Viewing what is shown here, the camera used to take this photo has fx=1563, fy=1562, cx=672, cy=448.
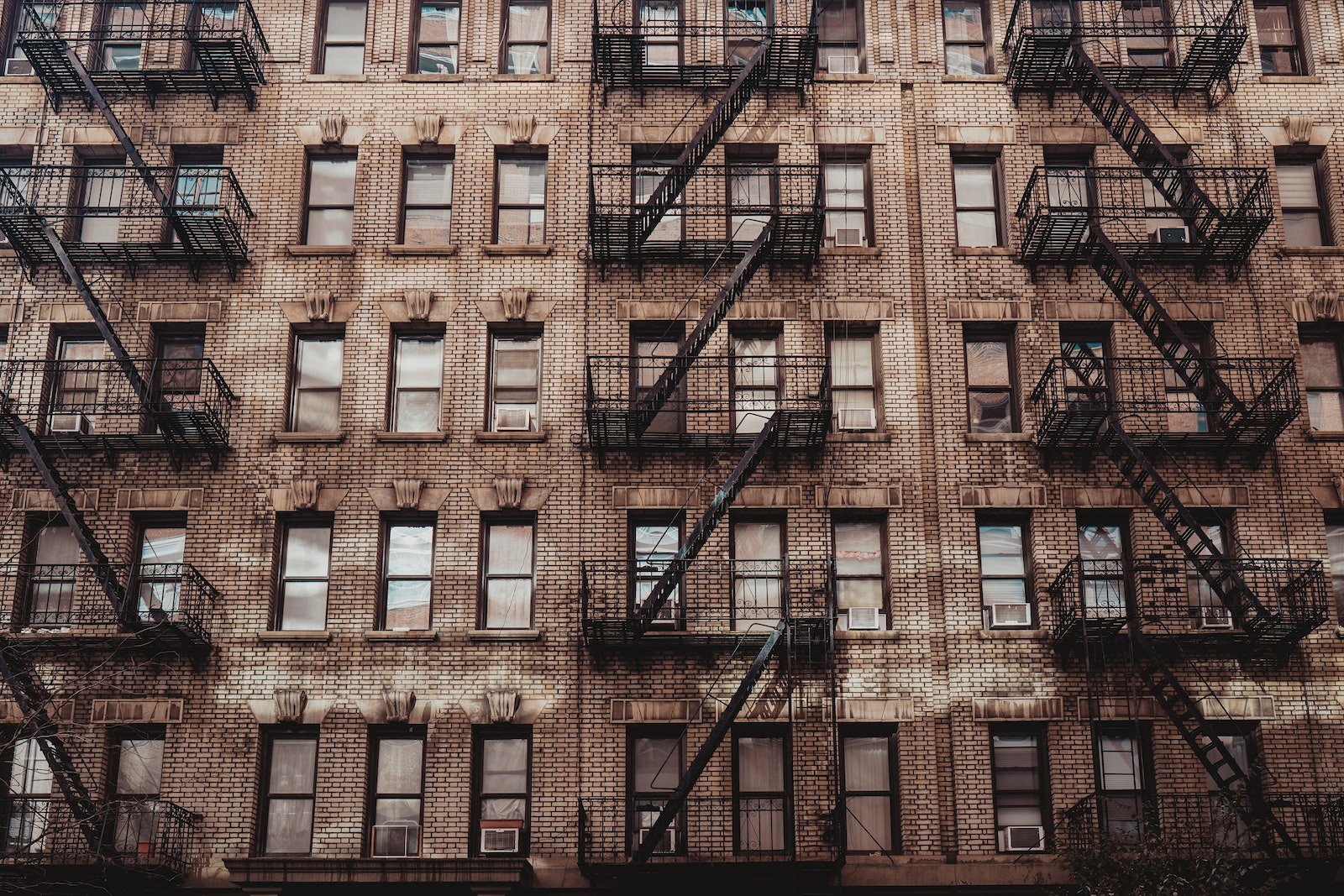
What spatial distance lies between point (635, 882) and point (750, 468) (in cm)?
662

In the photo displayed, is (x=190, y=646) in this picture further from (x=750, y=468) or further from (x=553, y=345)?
(x=750, y=468)

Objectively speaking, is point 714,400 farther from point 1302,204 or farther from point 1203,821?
point 1302,204

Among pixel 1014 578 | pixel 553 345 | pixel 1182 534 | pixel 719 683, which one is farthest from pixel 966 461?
pixel 553 345

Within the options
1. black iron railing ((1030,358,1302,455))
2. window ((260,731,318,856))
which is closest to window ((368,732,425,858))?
Result: window ((260,731,318,856))

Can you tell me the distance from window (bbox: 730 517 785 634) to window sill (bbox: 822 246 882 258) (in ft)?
15.6

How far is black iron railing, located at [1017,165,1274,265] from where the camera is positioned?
2556 centimetres

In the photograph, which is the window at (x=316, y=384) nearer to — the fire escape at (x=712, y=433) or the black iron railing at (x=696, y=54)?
the fire escape at (x=712, y=433)

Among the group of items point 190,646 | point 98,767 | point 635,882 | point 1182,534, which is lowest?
point 635,882

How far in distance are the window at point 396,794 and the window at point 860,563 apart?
6954 millimetres

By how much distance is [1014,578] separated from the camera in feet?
81.2

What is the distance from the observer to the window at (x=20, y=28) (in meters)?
27.9

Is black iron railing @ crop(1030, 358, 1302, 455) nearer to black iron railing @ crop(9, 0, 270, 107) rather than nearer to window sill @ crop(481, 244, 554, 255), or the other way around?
window sill @ crop(481, 244, 554, 255)

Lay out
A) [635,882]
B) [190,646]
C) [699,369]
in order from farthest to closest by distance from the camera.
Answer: [699,369] → [190,646] → [635,882]

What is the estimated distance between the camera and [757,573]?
2455 centimetres
